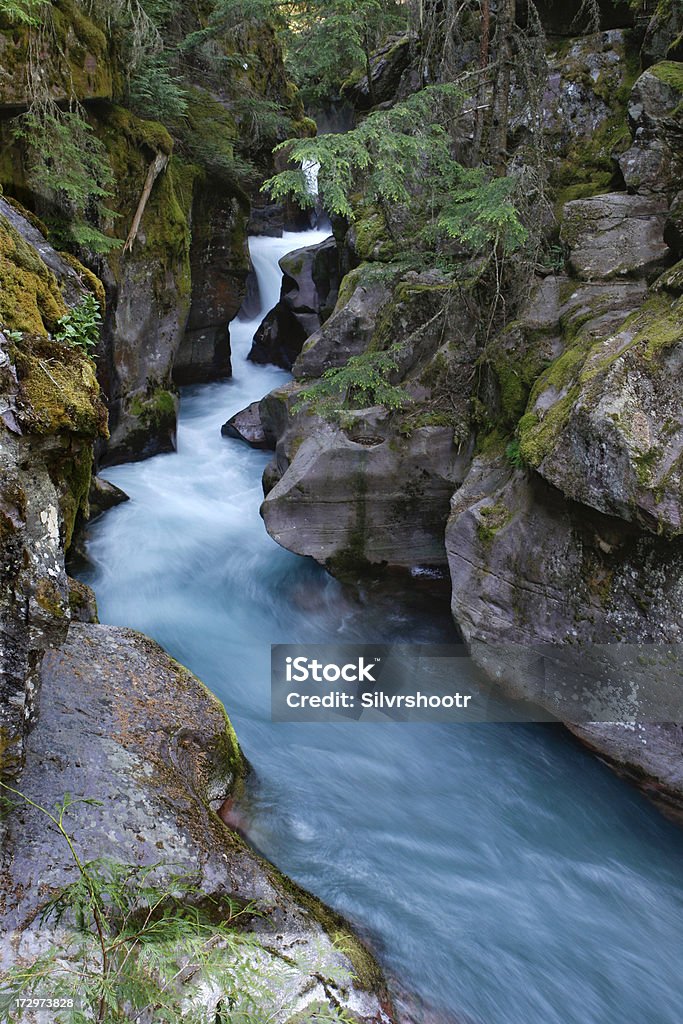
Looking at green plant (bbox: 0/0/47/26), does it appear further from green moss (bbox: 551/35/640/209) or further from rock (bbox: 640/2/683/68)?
rock (bbox: 640/2/683/68)

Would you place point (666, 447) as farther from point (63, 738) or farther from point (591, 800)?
point (63, 738)

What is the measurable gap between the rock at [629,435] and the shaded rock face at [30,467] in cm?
396

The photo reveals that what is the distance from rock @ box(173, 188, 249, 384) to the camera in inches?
551

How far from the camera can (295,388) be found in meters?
10.3

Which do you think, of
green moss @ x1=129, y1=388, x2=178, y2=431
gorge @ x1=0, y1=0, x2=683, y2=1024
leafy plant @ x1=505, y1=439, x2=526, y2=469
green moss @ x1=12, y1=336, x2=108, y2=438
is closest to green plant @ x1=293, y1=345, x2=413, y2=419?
gorge @ x1=0, y1=0, x2=683, y2=1024

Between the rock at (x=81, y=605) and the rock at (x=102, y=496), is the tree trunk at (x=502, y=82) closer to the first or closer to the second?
the rock at (x=81, y=605)

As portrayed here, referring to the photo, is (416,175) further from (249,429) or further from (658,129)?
(249,429)

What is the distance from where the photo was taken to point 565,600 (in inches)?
246

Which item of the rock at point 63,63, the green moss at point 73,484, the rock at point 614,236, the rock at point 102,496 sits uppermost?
the rock at point 63,63

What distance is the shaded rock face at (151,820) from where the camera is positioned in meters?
3.59

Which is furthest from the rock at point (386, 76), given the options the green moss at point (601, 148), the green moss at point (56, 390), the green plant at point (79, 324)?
the green moss at point (56, 390)

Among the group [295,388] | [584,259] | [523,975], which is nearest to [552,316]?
[584,259]

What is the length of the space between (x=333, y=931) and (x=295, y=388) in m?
7.74

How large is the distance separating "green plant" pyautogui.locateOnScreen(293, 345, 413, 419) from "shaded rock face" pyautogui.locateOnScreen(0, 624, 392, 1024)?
437 centimetres
